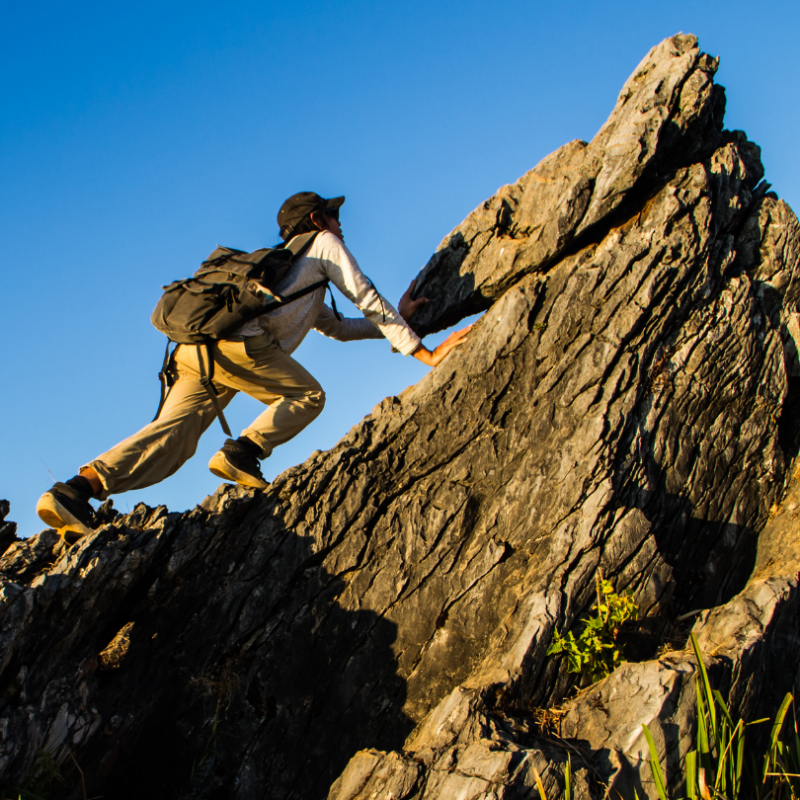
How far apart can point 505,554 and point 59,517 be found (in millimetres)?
4626

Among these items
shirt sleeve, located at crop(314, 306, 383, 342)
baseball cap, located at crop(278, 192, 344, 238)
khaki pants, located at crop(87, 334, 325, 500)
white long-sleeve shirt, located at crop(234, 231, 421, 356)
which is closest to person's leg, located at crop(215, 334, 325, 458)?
khaki pants, located at crop(87, 334, 325, 500)

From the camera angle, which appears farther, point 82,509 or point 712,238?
point 712,238

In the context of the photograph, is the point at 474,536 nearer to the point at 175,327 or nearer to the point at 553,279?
the point at 553,279

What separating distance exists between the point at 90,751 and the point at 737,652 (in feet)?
19.9

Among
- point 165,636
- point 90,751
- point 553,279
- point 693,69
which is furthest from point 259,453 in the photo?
point 693,69

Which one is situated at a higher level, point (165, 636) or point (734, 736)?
point (165, 636)

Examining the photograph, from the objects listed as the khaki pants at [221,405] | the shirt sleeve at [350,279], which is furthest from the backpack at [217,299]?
the shirt sleeve at [350,279]

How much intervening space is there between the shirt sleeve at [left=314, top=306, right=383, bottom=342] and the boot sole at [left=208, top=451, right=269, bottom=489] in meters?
2.30

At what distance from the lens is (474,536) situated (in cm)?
771

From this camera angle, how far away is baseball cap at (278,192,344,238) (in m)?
8.70

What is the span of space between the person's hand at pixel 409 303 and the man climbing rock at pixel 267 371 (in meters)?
1.23

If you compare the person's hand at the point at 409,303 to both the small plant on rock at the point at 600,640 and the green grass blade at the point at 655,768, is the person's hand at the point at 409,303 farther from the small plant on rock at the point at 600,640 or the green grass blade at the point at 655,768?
the green grass blade at the point at 655,768

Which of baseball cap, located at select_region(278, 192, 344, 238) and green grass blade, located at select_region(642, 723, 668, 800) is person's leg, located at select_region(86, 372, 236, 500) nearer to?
baseball cap, located at select_region(278, 192, 344, 238)

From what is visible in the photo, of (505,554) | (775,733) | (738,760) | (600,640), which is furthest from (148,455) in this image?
(775,733)
